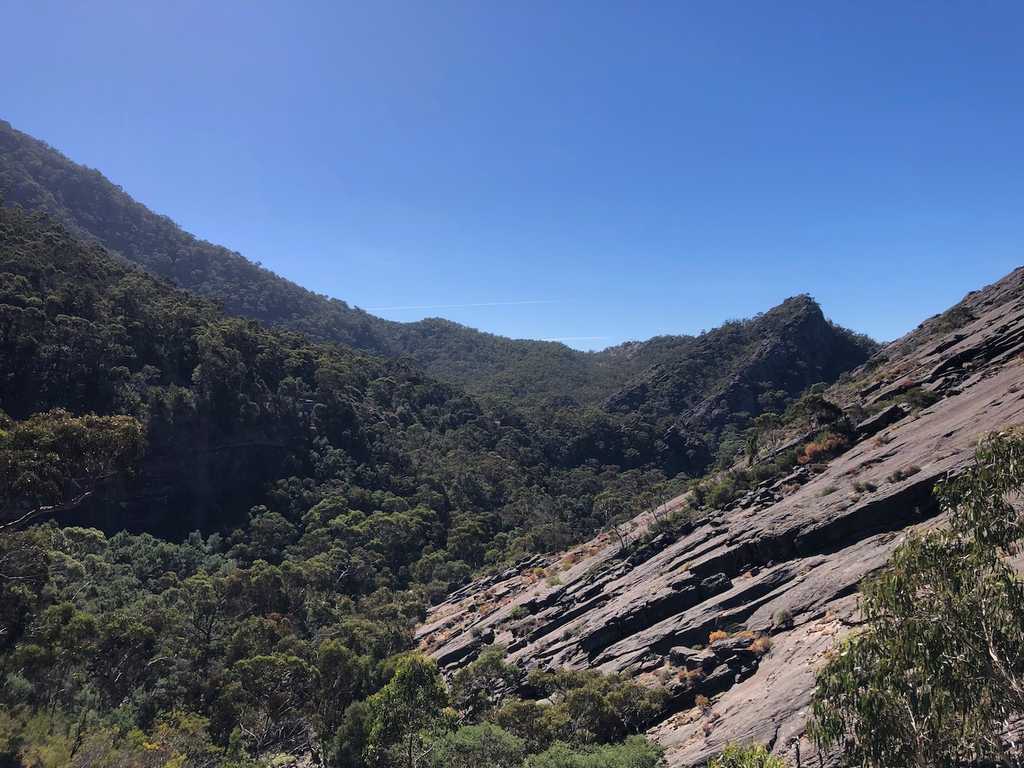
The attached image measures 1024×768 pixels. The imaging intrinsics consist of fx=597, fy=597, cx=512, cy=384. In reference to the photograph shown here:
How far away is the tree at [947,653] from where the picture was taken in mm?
9273

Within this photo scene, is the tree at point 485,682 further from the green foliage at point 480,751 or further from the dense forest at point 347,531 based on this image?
the green foliage at point 480,751

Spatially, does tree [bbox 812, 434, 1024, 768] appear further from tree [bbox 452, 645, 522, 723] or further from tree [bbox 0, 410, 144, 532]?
tree [bbox 452, 645, 522, 723]

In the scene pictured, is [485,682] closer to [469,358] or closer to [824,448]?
[824,448]

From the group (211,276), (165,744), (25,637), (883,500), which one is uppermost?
(211,276)

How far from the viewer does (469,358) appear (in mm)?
199750

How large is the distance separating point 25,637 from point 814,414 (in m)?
52.8

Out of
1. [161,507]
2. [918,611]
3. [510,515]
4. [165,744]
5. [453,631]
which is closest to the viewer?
[918,611]

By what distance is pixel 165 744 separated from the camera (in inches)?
998

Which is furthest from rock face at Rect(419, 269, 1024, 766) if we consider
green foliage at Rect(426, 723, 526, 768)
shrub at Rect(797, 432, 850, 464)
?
green foliage at Rect(426, 723, 526, 768)

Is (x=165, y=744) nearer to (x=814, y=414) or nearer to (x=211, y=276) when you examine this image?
(x=814, y=414)

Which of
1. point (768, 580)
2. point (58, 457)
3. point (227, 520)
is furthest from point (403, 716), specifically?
point (227, 520)

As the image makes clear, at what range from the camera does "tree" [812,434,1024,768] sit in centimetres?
927

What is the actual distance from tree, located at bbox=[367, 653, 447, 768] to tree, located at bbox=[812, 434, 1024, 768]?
16.7 metres

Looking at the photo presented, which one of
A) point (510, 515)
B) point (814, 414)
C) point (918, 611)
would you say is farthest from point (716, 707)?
point (510, 515)
